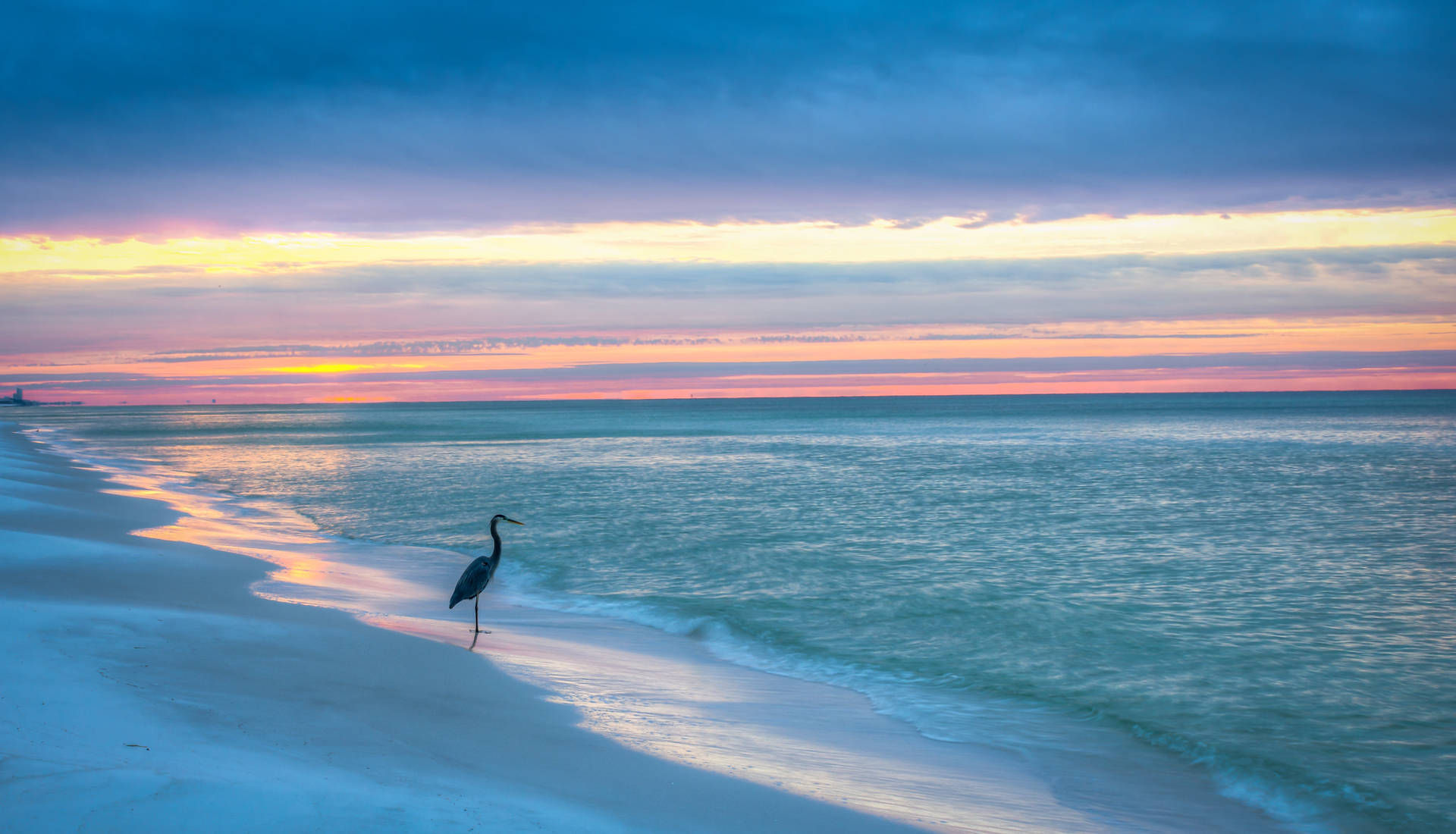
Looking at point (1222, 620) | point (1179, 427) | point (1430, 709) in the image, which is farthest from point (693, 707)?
point (1179, 427)

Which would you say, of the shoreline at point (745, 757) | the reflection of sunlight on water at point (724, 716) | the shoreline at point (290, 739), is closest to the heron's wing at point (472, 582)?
the reflection of sunlight on water at point (724, 716)

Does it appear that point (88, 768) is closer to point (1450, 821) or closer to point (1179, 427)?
point (1450, 821)

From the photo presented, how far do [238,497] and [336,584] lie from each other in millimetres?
17992

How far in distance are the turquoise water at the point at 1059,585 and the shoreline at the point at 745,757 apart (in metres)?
0.70

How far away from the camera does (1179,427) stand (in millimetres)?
95812

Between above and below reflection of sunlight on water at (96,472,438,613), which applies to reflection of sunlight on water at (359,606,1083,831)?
above

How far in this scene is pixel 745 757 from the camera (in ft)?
22.9

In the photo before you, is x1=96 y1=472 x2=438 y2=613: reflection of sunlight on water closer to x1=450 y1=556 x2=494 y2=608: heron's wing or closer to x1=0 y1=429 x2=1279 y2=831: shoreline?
x1=450 y1=556 x2=494 y2=608: heron's wing

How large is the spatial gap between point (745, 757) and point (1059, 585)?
10.1 meters

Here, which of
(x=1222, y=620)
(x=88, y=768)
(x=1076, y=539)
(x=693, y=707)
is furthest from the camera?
(x=1076, y=539)

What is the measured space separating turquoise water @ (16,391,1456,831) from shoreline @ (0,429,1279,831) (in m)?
0.70

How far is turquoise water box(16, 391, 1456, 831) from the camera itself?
8617 millimetres

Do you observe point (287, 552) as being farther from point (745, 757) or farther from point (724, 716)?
point (745, 757)

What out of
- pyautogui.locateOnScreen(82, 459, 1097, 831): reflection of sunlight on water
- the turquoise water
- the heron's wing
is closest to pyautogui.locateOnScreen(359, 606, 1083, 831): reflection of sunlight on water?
pyautogui.locateOnScreen(82, 459, 1097, 831): reflection of sunlight on water
